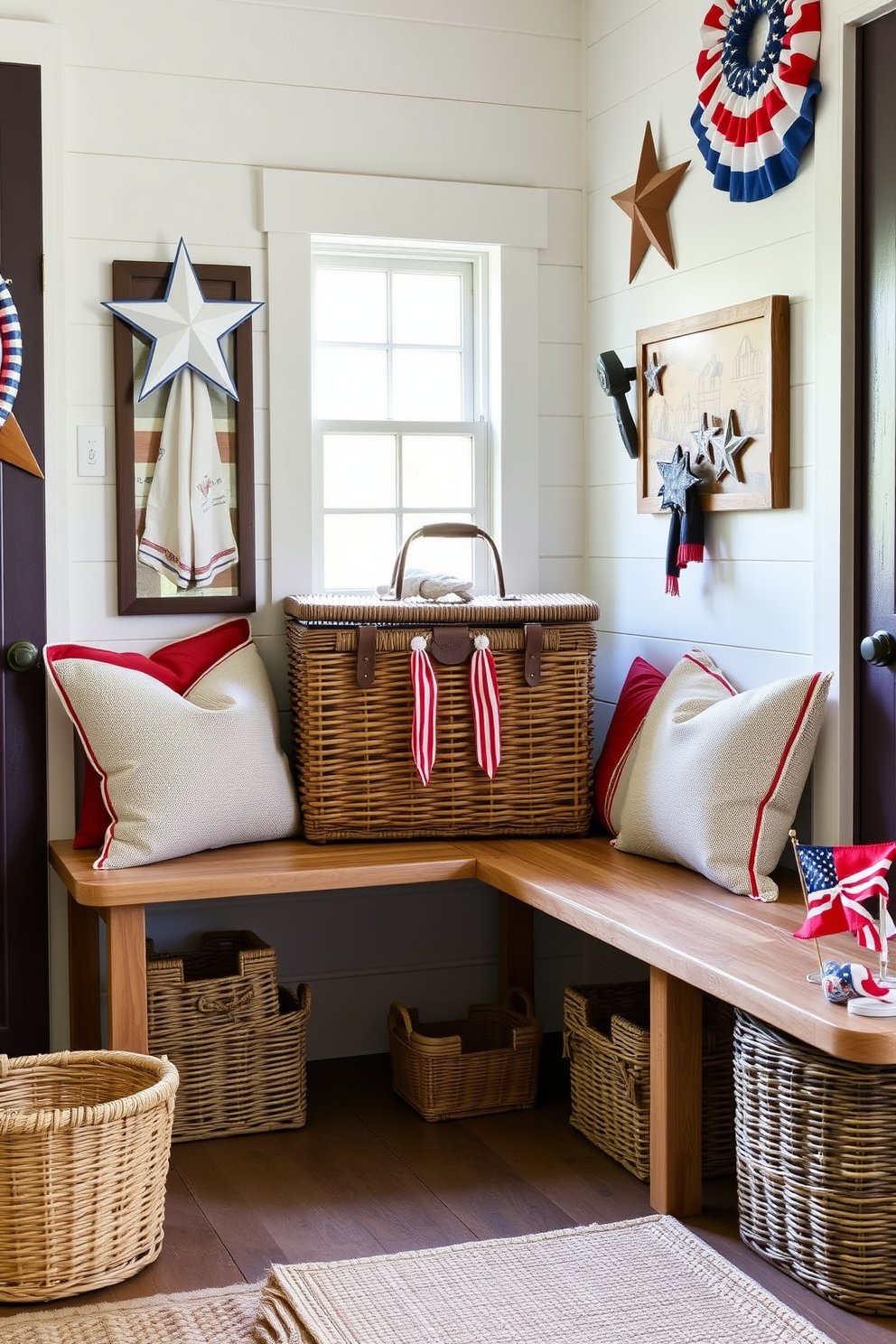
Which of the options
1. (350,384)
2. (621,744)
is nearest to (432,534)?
(350,384)

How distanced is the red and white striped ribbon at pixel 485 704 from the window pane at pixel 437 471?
1.96 ft

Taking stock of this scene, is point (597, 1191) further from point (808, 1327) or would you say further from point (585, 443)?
point (585, 443)

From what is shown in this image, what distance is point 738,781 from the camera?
2.78 metres

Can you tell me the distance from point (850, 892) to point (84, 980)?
5.96ft

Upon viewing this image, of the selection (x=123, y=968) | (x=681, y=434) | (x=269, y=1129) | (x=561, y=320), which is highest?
(x=561, y=320)

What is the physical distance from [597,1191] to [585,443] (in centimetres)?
188

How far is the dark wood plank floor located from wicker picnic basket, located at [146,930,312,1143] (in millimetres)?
46

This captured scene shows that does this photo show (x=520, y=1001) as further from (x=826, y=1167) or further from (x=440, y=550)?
(x=826, y=1167)

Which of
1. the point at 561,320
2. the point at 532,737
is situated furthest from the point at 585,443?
the point at 532,737

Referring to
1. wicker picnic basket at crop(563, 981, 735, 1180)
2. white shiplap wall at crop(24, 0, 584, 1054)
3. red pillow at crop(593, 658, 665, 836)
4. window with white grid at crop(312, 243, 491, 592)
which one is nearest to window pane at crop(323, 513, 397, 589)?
window with white grid at crop(312, 243, 491, 592)

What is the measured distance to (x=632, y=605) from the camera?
3555mm

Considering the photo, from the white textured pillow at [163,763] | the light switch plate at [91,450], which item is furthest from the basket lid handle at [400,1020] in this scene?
the light switch plate at [91,450]

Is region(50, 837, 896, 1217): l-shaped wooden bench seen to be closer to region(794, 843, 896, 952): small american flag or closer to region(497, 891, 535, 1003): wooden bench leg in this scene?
region(794, 843, 896, 952): small american flag

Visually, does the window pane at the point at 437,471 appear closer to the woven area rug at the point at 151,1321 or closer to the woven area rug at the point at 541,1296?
the woven area rug at the point at 541,1296
